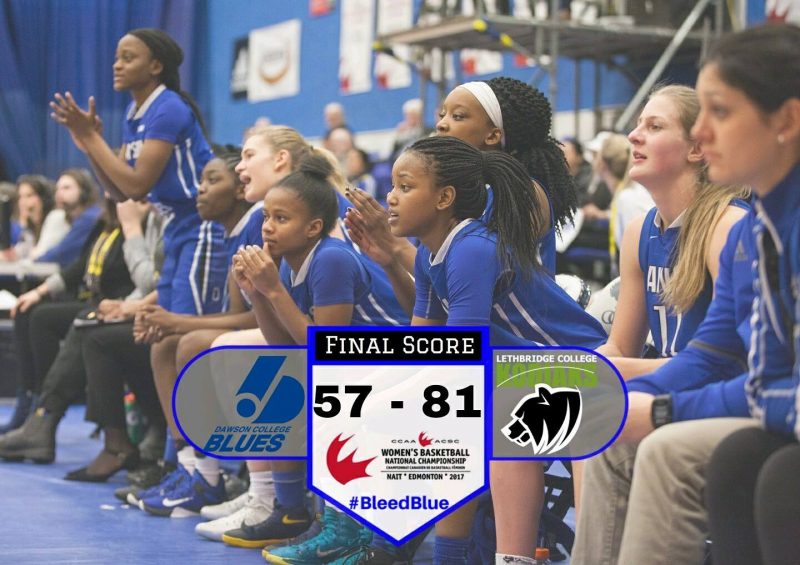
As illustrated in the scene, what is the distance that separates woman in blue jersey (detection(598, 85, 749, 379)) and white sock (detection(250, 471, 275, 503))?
1.33 metres

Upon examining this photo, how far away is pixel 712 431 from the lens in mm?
1831

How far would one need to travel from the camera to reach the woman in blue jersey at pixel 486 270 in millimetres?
2430

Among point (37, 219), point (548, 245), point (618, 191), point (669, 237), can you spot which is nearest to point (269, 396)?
point (669, 237)

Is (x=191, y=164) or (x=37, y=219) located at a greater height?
(x=191, y=164)

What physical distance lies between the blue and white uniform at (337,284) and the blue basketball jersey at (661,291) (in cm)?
91

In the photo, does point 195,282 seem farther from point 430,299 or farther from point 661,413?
point 661,413

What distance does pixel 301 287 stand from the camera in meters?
3.28

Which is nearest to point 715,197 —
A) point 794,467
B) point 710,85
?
point 710,85

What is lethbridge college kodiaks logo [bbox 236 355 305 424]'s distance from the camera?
1853mm

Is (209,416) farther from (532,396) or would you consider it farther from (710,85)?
(710,85)

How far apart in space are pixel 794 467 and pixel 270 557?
181cm

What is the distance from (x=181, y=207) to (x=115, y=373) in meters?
0.85

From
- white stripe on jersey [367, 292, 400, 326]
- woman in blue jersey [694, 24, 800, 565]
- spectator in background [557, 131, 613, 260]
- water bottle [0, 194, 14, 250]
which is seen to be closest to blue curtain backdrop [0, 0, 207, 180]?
water bottle [0, 194, 14, 250]

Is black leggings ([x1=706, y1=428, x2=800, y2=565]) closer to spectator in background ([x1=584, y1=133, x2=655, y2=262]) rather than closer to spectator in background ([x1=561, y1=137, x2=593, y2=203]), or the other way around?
spectator in background ([x1=584, y1=133, x2=655, y2=262])
